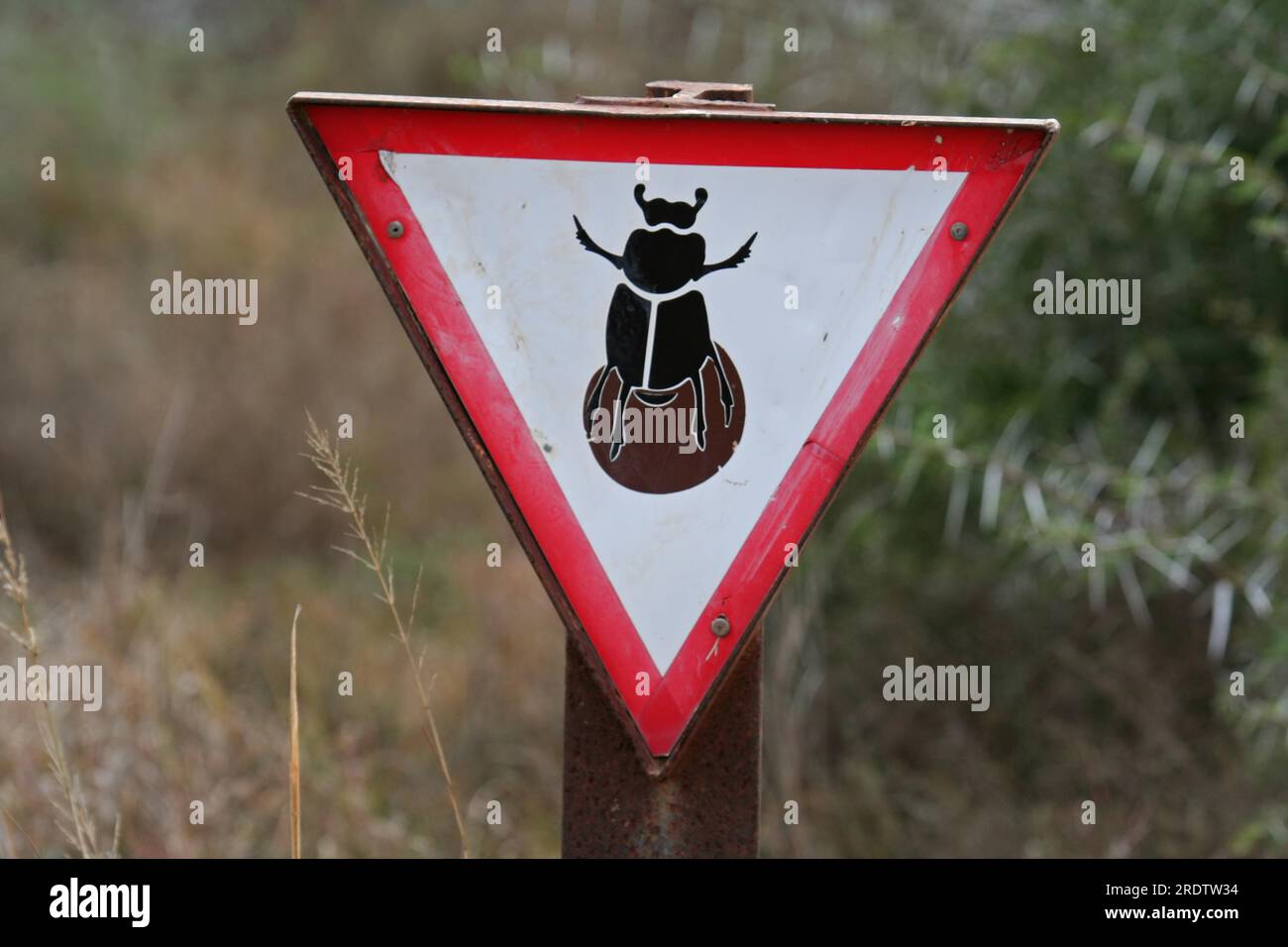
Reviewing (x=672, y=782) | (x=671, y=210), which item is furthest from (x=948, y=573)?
(x=671, y=210)

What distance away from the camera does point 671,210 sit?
1.45m

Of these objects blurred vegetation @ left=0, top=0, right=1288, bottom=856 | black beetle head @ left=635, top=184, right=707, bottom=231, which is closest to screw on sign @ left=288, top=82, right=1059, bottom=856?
black beetle head @ left=635, top=184, right=707, bottom=231

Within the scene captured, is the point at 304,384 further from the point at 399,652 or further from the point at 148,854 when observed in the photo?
the point at 148,854

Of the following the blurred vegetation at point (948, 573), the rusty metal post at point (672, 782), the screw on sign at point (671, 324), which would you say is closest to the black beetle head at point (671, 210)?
the screw on sign at point (671, 324)

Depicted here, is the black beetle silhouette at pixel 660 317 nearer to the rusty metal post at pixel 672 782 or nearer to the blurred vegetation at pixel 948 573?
the rusty metal post at pixel 672 782

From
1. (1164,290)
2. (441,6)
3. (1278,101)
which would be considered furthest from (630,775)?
(441,6)

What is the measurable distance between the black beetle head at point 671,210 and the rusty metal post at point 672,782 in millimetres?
482

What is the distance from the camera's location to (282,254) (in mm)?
6961

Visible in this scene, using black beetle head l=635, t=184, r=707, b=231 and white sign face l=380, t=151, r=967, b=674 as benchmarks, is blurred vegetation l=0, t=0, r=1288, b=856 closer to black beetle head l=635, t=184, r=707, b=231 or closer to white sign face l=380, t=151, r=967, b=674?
white sign face l=380, t=151, r=967, b=674

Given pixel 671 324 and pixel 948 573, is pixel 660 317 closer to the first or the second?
pixel 671 324

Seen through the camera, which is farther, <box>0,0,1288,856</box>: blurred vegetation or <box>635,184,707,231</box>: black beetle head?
<box>0,0,1288,856</box>: blurred vegetation

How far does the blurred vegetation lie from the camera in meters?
3.13

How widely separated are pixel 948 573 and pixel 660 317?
105 inches
